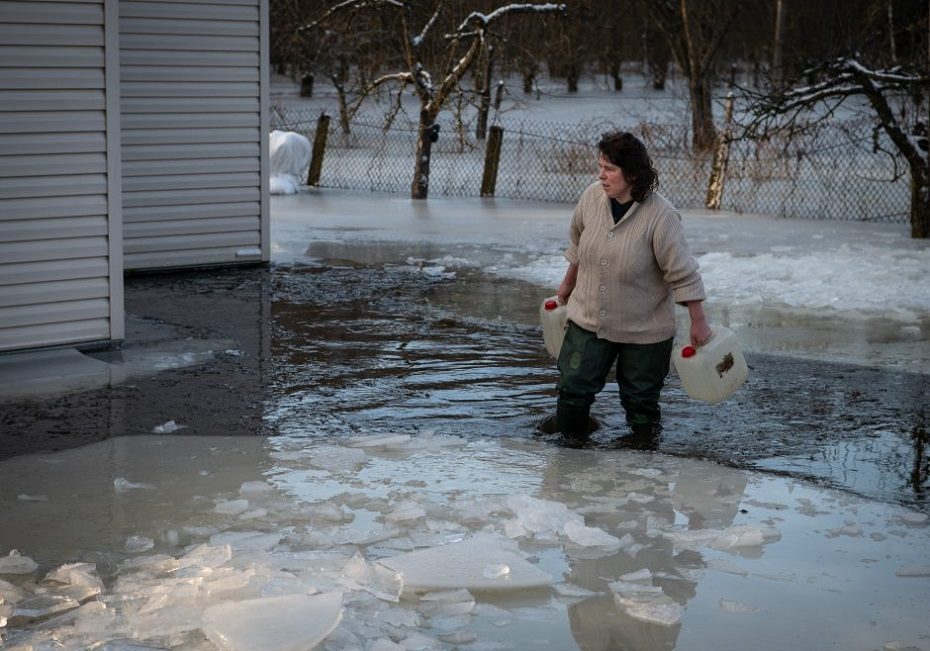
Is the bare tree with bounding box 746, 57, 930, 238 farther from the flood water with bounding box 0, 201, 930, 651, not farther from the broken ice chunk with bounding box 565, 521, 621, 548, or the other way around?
the broken ice chunk with bounding box 565, 521, 621, 548

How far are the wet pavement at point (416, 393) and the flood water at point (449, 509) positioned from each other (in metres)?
0.03

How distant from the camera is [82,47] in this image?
8.25m

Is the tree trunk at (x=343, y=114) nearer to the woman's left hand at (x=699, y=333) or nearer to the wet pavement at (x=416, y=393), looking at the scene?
the wet pavement at (x=416, y=393)

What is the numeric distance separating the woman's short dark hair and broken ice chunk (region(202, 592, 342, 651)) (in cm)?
259

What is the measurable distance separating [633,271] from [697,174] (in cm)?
1352

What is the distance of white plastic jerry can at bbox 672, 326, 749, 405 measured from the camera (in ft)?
20.4

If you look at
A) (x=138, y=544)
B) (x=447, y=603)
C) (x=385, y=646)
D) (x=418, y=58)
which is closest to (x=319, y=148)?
(x=418, y=58)

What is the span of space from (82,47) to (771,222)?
1010cm

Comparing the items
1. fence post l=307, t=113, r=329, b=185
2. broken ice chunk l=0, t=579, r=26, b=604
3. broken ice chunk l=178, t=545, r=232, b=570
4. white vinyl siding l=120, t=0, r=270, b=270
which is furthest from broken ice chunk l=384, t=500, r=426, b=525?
fence post l=307, t=113, r=329, b=185

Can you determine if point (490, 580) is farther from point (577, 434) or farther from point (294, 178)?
point (294, 178)

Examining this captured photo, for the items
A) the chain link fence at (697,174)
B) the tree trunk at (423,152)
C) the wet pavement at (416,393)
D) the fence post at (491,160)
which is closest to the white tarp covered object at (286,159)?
the chain link fence at (697,174)

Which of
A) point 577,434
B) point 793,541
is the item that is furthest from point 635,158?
point 793,541

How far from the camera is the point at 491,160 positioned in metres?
19.7

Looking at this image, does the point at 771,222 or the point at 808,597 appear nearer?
the point at 808,597
